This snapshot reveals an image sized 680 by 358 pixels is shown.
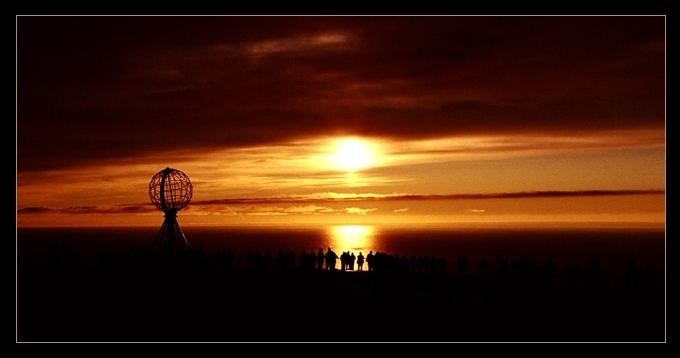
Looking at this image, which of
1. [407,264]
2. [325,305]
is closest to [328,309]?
[325,305]

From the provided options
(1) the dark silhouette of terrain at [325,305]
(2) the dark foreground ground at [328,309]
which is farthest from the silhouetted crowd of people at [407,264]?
(2) the dark foreground ground at [328,309]

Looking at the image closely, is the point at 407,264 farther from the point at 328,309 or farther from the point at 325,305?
the point at 328,309

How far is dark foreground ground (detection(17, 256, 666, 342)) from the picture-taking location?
22641 millimetres

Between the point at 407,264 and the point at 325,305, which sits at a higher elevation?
the point at 407,264

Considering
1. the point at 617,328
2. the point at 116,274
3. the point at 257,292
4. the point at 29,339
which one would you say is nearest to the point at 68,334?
the point at 29,339

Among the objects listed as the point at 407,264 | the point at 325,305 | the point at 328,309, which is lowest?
the point at 328,309

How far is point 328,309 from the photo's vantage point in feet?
85.5

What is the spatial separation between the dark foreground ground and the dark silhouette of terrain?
5 cm

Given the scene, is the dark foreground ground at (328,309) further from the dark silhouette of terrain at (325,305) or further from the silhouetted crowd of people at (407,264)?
the silhouetted crowd of people at (407,264)

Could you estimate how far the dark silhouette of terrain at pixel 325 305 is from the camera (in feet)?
74.5

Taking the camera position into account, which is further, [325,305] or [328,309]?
[325,305]

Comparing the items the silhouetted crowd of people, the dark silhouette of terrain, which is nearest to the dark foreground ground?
the dark silhouette of terrain

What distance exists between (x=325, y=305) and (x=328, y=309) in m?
0.64

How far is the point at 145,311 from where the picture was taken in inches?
1021
